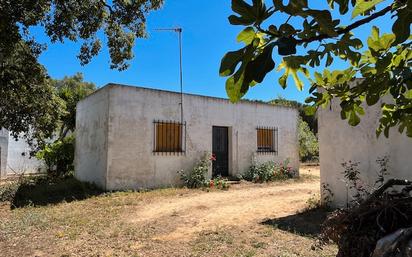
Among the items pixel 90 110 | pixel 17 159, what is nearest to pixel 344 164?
pixel 90 110

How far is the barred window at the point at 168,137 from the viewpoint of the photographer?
12.4 metres

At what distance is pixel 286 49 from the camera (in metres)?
1.15

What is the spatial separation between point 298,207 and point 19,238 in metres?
5.77

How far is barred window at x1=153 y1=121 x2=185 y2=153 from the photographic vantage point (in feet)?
40.8

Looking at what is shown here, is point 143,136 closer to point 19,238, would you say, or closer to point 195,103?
point 195,103

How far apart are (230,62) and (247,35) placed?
12 centimetres

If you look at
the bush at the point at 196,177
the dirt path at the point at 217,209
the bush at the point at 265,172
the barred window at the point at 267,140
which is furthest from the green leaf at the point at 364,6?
the barred window at the point at 267,140

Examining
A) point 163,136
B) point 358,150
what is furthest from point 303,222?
point 163,136

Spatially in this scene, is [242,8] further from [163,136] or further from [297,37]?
[163,136]

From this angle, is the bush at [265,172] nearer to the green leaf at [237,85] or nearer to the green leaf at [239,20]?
the green leaf at [237,85]

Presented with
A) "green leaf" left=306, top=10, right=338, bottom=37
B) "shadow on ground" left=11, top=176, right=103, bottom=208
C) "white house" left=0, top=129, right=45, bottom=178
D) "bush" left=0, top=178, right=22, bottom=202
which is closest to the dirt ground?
"shadow on ground" left=11, top=176, right=103, bottom=208

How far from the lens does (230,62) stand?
1.19 metres

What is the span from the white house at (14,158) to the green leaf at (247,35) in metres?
18.6

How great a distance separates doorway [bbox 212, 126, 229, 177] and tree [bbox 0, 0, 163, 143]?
589 cm
